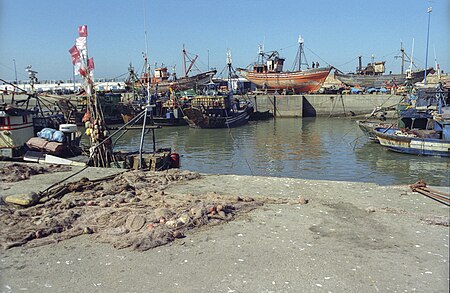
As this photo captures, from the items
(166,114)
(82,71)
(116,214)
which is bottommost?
(116,214)

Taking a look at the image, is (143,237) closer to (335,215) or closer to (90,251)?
(90,251)

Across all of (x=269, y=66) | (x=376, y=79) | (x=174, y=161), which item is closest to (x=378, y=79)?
(x=376, y=79)

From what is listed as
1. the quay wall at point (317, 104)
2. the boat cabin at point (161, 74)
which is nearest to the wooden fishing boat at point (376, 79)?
the quay wall at point (317, 104)

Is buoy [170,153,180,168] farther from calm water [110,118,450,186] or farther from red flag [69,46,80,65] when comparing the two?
calm water [110,118,450,186]

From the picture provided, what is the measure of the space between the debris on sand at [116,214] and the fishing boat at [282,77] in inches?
1769

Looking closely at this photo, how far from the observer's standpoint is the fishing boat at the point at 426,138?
1855 cm

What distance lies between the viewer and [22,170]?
379 inches

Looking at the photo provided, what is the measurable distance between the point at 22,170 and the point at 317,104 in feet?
122

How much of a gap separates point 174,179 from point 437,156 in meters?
15.2

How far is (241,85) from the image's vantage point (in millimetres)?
66188

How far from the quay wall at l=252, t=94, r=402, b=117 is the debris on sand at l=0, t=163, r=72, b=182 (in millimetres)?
34357

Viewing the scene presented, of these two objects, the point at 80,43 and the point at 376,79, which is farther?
the point at 376,79

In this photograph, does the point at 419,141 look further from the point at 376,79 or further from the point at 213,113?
the point at 376,79

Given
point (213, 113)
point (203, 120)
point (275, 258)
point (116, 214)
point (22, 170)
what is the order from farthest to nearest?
point (213, 113), point (203, 120), point (22, 170), point (116, 214), point (275, 258)
